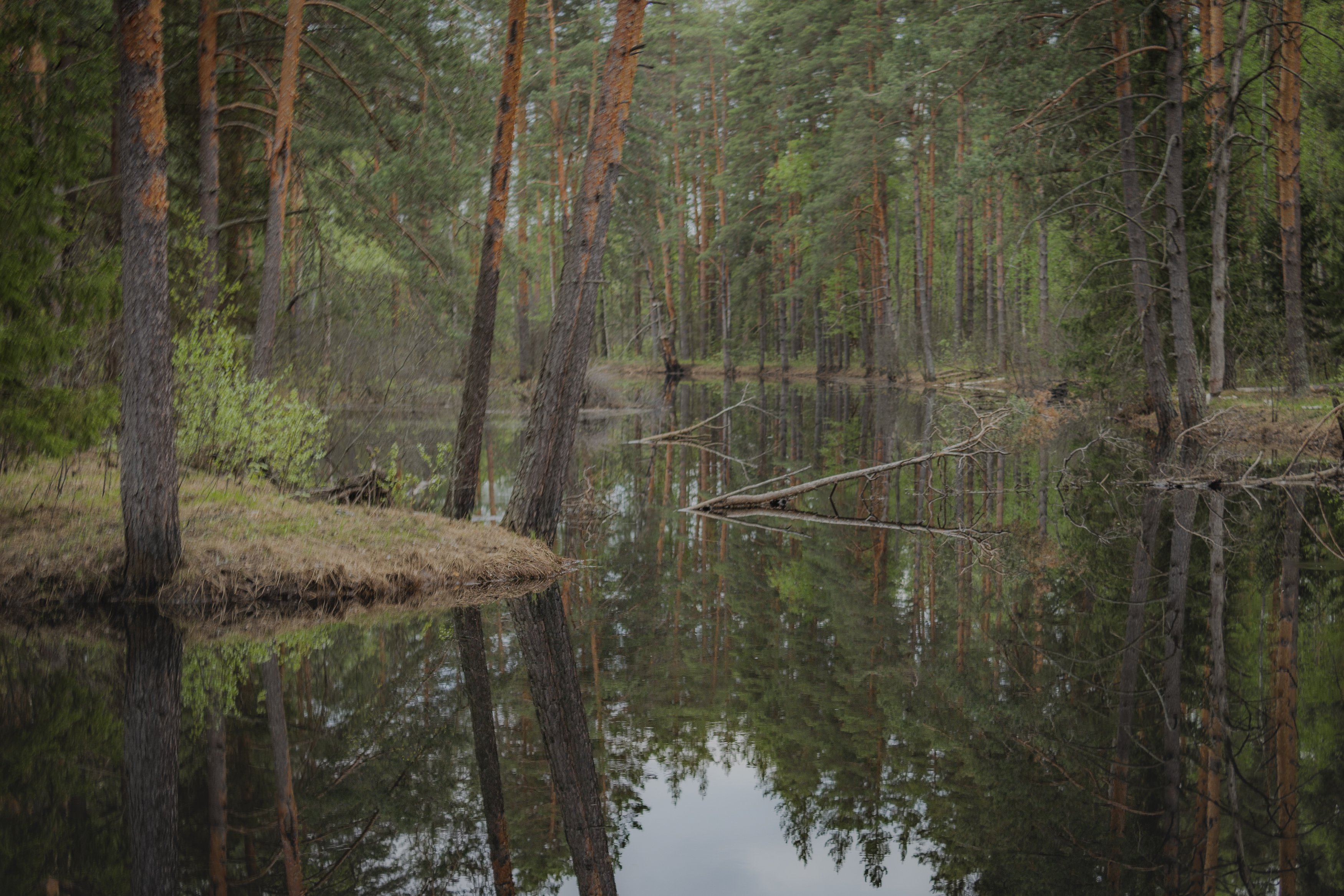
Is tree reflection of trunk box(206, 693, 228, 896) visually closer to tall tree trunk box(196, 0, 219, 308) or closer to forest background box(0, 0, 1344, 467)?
forest background box(0, 0, 1344, 467)

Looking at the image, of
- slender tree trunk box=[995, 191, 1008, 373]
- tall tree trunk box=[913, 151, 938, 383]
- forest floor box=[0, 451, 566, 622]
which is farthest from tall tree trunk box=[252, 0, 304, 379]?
tall tree trunk box=[913, 151, 938, 383]

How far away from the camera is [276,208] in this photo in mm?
12930

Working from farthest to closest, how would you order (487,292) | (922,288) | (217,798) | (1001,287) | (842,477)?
(1001,287), (922,288), (487,292), (842,477), (217,798)

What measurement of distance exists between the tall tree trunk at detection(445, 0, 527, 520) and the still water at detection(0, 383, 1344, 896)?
5.84 feet

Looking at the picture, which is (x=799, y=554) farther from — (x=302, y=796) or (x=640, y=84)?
(x=640, y=84)

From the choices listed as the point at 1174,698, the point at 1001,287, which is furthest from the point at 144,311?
the point at 1001,287

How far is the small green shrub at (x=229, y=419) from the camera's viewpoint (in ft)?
33.9

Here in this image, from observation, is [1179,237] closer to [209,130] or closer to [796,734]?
[796,734]

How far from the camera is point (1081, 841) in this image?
13.9 feet

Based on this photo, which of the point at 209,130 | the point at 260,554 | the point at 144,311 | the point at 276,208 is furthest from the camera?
the point at 276,208

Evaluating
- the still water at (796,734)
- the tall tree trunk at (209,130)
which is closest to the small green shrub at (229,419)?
the tall tree trunk at (209,130)

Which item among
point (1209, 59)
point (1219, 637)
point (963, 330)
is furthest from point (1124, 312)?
point (963, 330)

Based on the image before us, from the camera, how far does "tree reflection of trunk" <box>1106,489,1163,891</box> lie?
4.35m

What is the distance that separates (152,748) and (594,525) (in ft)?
24.8
